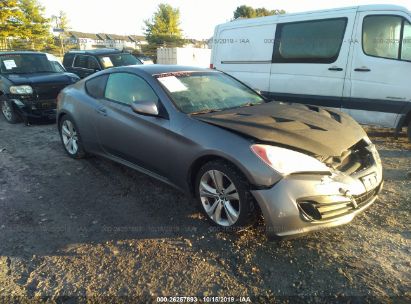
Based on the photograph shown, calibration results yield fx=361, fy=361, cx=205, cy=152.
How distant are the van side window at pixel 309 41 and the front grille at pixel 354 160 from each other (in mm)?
3104

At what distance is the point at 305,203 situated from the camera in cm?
271

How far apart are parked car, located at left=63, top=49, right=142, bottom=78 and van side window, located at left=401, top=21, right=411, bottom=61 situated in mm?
7453

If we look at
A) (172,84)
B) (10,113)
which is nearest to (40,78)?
(10,113)

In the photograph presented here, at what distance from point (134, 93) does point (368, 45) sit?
3853 mm

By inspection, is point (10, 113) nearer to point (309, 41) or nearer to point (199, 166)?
point (199, 166)

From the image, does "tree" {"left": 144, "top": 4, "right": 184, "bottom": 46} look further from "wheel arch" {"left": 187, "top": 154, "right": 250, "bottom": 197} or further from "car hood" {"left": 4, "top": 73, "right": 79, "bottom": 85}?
"wheel arch" {"left": 187, "top": 154, "right": 250, "bottom": 197}

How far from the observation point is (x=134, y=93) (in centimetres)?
405

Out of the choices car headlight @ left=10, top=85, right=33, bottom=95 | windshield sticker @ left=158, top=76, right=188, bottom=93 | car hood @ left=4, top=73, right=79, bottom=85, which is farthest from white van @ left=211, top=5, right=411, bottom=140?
car headlight @ left=10, top=85, right=33, bottom=95

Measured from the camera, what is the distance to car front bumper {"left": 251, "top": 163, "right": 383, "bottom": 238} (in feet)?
8.81

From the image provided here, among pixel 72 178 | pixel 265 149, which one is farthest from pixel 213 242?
pixel 72 178

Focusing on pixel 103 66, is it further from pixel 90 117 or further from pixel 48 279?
pixel 48 279

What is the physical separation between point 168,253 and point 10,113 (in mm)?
6381

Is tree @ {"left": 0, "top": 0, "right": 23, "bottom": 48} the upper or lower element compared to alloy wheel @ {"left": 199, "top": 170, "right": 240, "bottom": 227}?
upper

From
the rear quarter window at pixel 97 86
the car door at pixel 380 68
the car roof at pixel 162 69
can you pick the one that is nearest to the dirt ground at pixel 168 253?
the rear quarter window at pixel 97 86
